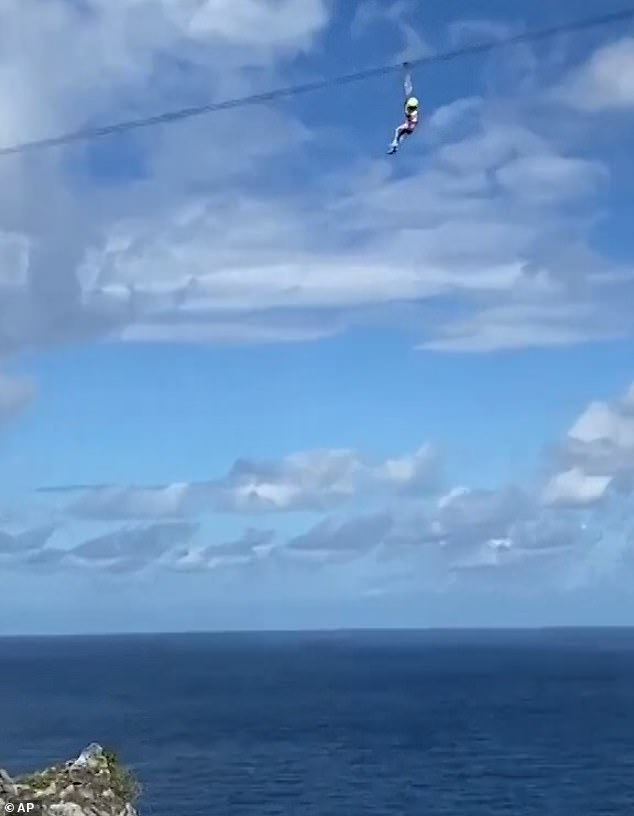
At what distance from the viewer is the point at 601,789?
139m

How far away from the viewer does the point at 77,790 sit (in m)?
48.4

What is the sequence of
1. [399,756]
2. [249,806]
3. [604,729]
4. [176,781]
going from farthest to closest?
[604,729] → [399,756] → [176,781] → [249,806]

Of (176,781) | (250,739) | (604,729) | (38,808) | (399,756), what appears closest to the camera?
(38,808)

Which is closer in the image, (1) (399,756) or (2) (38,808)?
(2) (38,808)

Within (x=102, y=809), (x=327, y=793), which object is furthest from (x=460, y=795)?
(x=102, y=809)

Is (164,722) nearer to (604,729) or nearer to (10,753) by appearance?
(10,753)

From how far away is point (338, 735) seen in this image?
7106 inches

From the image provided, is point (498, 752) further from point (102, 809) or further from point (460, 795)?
point (102, 809)

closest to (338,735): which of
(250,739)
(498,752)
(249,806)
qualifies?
(250,739)

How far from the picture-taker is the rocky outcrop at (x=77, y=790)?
46219mm

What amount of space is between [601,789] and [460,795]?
16699 mm

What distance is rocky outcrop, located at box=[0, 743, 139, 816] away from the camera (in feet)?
152

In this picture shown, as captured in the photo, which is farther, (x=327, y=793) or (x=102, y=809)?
(x=327, y=793)

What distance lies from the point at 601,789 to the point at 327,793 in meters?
30.2
